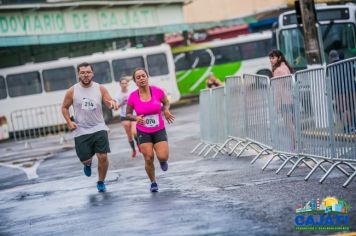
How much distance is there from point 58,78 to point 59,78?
43mm

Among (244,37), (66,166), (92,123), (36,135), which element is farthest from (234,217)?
(244,37)

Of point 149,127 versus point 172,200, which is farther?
point 149,127

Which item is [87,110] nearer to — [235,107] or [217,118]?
[235,107]

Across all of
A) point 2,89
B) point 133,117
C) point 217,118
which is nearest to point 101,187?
point 133,117

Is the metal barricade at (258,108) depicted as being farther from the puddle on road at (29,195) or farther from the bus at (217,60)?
the bus at (217,60)

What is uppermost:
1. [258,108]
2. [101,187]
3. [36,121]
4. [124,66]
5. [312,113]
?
[312,113]

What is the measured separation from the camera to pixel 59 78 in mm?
38469

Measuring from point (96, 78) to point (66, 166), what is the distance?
20.0m

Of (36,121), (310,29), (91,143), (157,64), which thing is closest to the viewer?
(91,143)

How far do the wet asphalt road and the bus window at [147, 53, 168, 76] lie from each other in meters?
22.8

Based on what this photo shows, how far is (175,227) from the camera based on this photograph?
866 cm

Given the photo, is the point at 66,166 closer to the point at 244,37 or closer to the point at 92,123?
the point at 92,123

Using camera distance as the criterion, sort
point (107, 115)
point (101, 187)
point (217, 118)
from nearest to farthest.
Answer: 1. point (101, 187)
2. point (217, 118)
3. point (107, 115)

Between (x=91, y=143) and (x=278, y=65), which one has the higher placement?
(x=278, y=65)
